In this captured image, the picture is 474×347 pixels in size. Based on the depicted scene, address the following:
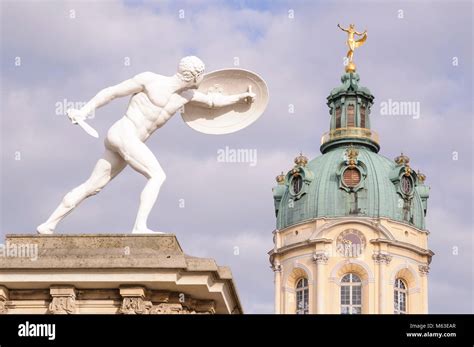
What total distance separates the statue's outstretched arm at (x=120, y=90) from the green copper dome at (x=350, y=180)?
70230mm

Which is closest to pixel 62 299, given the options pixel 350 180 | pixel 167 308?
pixel 167 308

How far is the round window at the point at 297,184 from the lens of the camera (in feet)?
307

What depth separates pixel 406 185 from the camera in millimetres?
92688

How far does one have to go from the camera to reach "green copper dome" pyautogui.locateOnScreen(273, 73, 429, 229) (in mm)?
91375

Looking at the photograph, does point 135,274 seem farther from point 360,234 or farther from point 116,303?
point 360,234

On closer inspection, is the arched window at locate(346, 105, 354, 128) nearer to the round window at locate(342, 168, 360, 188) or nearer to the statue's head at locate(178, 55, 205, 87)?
the round window at locate(342, 168, 360, 188)

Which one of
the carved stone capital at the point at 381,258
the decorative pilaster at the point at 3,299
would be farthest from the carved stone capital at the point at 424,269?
the decorative pilaster at the point at 3,299

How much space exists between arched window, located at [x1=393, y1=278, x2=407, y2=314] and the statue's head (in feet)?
237

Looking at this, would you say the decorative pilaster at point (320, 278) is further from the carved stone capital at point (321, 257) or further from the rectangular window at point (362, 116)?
the rectangular window at point (362, 116)

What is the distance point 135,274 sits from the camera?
62.5ft

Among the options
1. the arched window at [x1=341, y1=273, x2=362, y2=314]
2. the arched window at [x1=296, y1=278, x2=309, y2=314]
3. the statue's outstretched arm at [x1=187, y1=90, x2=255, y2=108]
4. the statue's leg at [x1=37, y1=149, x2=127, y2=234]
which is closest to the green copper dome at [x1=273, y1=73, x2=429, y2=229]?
the arched window at [x1=296, y1=278, x2=309, y2=314]
